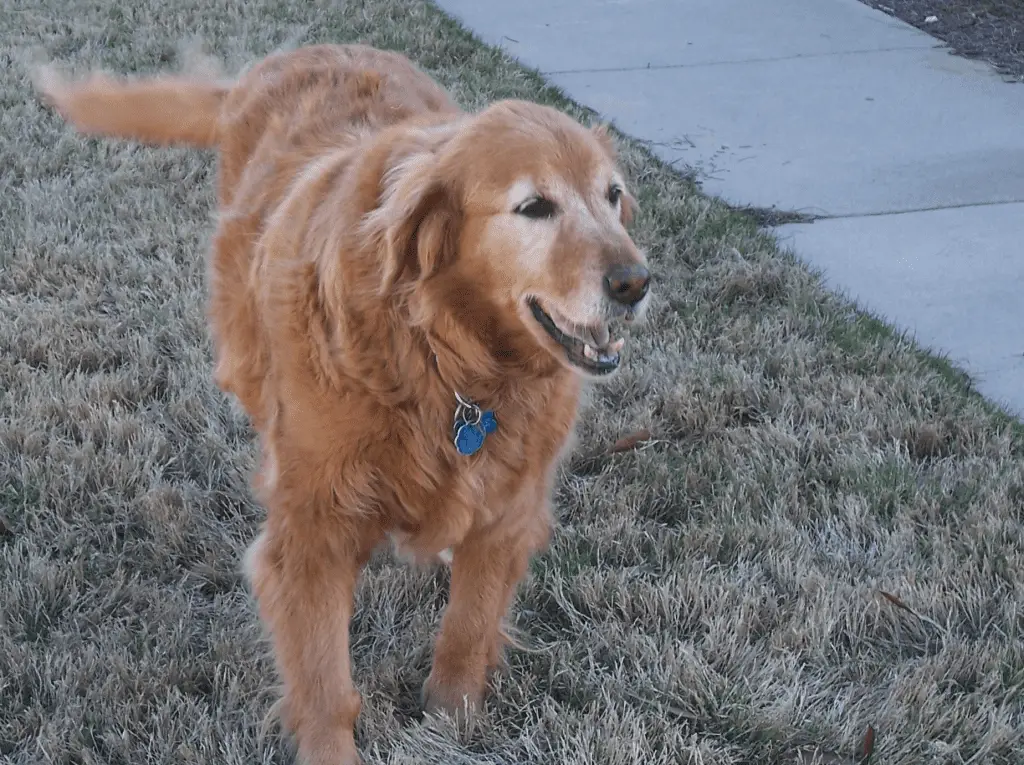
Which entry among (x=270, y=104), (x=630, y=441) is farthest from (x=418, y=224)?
(x=630, y=441)

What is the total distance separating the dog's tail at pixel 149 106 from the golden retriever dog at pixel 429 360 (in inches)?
43.3

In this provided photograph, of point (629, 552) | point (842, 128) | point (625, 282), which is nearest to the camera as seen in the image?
point (625, 282)

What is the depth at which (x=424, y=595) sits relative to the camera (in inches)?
113

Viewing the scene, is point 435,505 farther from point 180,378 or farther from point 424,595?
point 180,378

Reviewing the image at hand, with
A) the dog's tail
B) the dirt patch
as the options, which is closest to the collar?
the dog's tail

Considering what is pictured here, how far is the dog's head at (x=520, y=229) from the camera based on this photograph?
2.06 m

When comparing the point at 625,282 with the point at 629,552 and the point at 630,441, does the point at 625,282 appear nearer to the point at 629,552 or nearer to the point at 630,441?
the point at 629,552

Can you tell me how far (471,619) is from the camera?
251 centimetres

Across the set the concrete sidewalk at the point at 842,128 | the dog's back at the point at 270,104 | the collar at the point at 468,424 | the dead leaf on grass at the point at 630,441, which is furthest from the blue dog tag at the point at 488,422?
the concrete sidewalk at the point at 842,128

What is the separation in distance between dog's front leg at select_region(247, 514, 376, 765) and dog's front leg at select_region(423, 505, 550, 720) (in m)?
0.23

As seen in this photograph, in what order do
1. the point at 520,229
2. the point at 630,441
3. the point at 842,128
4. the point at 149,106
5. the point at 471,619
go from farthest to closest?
the point at 842,128, the point at 149,106, the point at 630,441, the point at 471,619, the point at 520,229

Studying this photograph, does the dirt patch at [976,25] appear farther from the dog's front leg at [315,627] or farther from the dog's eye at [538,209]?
the dog's front leg at [315,627]

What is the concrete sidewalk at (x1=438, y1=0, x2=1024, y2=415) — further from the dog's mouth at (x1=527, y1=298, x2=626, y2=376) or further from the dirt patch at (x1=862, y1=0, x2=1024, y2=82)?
the dog's mouth at (x1=527, y1=298, x2=626, y2=376)

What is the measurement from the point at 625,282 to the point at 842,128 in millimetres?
4486
